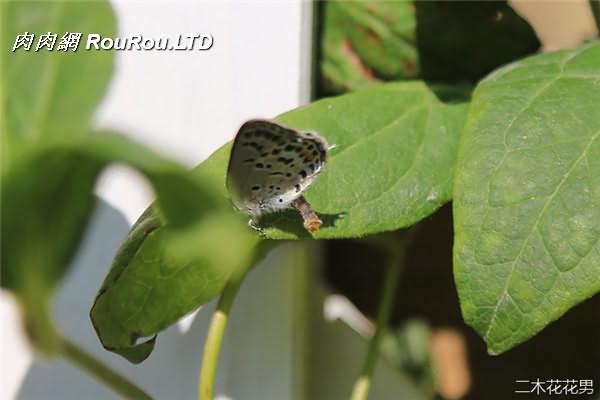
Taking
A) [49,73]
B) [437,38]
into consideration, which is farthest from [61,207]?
[437,38]

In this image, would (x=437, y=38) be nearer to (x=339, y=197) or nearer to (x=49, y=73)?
(x=339, y=197)

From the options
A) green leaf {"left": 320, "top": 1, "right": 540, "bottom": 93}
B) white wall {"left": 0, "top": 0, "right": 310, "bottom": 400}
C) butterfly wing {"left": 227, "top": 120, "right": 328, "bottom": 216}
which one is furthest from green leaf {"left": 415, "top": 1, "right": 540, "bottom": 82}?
butterfly wing {"left": 227, "top": 120, "right": 328, "bottom": 216}

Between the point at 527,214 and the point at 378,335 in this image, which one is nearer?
the point at 527,214

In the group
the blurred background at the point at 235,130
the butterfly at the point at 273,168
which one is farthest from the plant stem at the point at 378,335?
the butterfly at the point at 273,168

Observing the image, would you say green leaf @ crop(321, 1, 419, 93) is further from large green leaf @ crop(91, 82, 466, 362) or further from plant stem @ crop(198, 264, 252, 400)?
plant stem @ crop(198, 264, 252, 400)

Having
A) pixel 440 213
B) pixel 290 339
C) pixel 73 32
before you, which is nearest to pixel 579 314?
pixel 440 213

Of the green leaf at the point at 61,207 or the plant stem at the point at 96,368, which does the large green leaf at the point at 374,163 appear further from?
the green leaf at the point at 61,207

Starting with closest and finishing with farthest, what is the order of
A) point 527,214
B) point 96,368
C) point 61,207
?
point 61,207 → point 96,368 → point 527,214
